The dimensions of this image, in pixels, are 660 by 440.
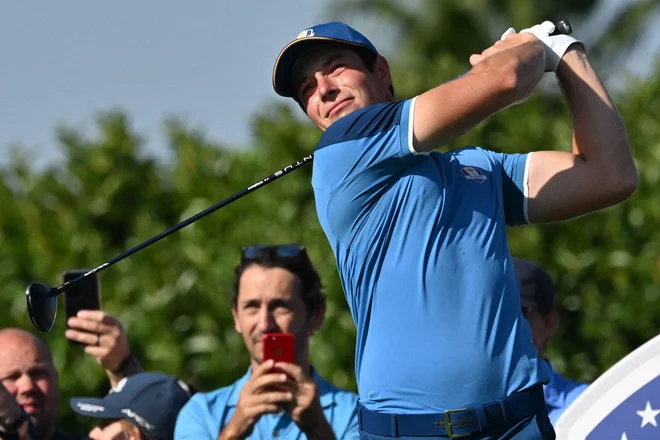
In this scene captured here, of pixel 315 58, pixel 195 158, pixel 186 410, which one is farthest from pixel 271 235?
pixel 315 58

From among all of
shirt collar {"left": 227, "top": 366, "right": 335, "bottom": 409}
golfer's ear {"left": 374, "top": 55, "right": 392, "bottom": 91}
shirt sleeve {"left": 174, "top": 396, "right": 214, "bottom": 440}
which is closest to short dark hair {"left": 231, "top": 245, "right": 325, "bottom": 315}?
shirt collar {"left": 227, "top": 366, "right": 335, "bottom": 409}

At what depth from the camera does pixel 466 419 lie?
11.5ft

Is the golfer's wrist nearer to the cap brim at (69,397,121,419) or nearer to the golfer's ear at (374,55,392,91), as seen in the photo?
the cap brim at (69,397,121,419)

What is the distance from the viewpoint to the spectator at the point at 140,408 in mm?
5672

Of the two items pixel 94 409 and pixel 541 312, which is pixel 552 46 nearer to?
pixel 541 312

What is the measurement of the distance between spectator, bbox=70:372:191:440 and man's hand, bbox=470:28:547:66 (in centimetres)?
256

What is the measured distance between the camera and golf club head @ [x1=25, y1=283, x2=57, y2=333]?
462 cm

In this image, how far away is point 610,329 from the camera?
8.07m

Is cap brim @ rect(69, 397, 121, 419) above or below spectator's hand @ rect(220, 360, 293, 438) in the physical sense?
above

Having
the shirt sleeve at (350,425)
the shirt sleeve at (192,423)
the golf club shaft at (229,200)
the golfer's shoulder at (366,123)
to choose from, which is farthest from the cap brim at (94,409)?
the golfer's shoulder at (366,123)

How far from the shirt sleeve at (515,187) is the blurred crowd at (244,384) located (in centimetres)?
123

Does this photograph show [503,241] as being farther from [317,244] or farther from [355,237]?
[317,244]

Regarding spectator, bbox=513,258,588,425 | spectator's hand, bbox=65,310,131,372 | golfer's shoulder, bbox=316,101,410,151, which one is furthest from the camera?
spectator, bbox=513,258,588,425

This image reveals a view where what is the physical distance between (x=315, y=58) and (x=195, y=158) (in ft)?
17.0
